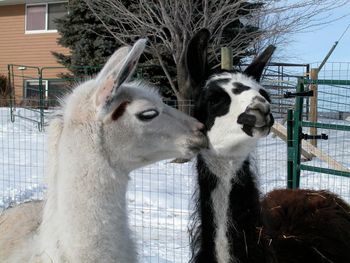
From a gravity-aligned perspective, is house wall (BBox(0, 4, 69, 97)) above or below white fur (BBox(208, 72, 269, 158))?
above

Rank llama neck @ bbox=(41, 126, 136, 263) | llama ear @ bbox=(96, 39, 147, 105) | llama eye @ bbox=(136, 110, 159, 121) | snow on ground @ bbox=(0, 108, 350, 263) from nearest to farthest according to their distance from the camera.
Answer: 1. llama ear @ bbox=(96, 39, 147, 105)
2. llama neck @ bbox=(41, 126, 136, 263)
3. llama eye @ bbox=(136, 110, 159, 121)
4. snow on ground @ bbox=(0, 108, 350, 263)

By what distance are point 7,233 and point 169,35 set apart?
7909 millimetres

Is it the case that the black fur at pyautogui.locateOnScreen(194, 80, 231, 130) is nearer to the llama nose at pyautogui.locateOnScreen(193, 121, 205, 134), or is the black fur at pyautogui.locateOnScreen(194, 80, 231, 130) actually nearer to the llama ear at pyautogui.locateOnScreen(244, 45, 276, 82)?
the llama nose at pyautogui.locateOnScreen(193, 121, 205, 134)

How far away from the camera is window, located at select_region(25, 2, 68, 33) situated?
64.3 feet

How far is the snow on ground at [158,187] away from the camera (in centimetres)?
576

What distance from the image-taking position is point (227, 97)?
287 centimetres

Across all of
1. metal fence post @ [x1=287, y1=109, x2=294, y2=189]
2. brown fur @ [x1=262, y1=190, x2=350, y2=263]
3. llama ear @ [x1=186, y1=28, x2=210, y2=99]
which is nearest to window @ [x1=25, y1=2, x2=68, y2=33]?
metal fence post @ [x1=287, y1=109, x2=294, y2=189]

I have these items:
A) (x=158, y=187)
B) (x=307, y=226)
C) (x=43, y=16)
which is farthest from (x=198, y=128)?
(x=43, y=16)

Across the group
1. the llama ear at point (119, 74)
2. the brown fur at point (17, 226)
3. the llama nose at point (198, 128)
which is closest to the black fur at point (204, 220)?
the llama nose at point (198, 128)

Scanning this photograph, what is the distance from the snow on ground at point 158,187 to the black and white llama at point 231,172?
1.19m

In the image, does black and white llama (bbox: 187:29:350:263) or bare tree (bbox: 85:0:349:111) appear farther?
bare tree (bbox: 85:0:349:111)

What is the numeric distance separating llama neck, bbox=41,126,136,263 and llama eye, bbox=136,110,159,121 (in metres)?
0.24

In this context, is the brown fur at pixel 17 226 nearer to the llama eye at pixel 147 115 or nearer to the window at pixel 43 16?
the llama eye at pixel 147 115

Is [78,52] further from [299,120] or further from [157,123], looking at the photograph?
[157,123]
